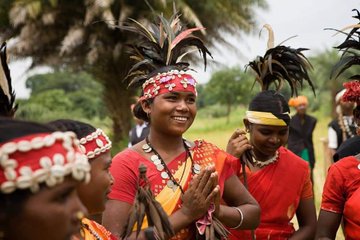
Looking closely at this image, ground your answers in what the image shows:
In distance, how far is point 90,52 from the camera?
13992mm

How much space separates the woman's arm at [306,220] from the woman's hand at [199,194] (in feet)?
4.33

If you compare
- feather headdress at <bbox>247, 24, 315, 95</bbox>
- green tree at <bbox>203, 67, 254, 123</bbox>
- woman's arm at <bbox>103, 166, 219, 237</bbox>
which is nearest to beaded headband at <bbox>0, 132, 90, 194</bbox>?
woman's arm at <bbox>103, 166, 219, 237</bbox>

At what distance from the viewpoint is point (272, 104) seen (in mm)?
4148

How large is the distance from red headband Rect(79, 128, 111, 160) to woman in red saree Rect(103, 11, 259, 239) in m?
0.44

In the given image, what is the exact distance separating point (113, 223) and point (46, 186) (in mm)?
1318

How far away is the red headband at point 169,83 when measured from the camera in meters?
3.30

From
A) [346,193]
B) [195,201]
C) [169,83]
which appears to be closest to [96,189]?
[195,201]

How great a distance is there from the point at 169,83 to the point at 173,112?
18 centimetres

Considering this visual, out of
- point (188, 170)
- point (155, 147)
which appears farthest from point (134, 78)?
point (188, 170)

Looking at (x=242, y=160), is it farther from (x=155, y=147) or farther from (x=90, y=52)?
(x=90, y=52)

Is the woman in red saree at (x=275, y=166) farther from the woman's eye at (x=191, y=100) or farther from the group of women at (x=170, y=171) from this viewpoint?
the woman's eye at (x=191, y=100)

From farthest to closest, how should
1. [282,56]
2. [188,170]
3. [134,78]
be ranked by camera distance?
[282,56], [134,78], [188,170]

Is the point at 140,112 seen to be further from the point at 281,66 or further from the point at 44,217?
the point at 44,217

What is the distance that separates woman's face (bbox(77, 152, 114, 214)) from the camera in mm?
2395
